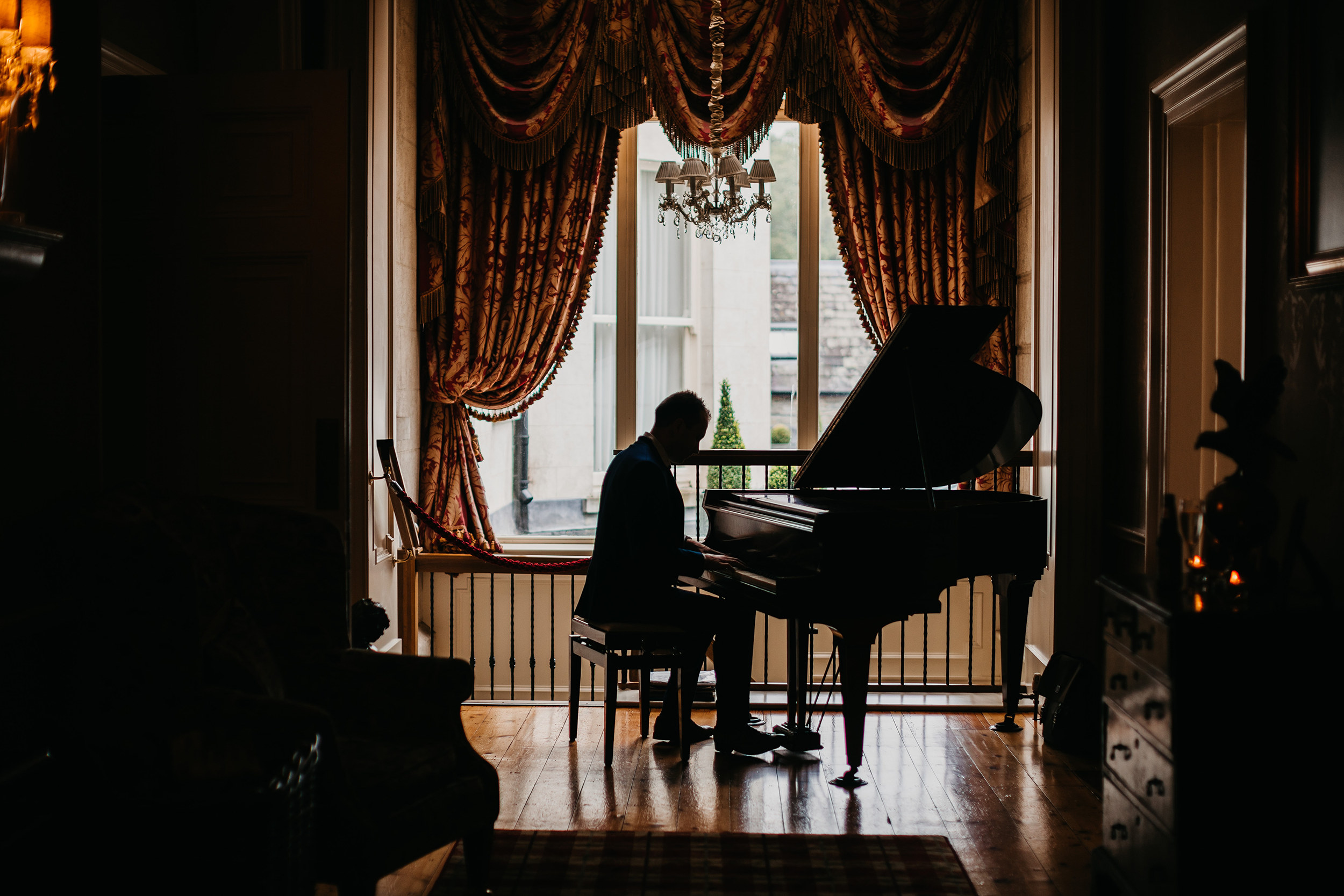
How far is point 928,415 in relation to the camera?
3877 mm

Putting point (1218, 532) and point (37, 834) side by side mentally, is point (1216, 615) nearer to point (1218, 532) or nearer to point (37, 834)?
point (1218, 532)

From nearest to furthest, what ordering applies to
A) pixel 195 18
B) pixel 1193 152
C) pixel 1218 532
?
pixel 1218 532
pixel 1193 152
pixel 195 18

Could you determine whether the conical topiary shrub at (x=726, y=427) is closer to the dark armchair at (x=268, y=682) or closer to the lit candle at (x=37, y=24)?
the dark armchair at (x=268, y=682)

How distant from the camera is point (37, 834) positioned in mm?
2285

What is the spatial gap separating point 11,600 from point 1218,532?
264 cm

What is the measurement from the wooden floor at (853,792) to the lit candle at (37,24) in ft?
7.52

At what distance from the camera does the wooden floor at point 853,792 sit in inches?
125

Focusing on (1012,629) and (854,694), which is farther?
(1012,629)

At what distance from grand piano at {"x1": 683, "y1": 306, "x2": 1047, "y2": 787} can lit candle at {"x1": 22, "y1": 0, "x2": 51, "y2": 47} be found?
2.49 m

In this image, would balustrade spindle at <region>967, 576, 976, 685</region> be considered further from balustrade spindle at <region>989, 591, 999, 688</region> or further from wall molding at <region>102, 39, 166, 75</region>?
wall molding at <region>102, 39, 166, 75</region>

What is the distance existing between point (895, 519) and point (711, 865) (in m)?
1.26

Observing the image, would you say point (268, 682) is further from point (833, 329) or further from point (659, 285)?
point (833, 329)

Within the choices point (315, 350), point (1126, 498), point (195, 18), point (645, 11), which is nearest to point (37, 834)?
point (315, 350)

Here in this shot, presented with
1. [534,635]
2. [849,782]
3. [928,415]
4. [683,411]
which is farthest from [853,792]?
[534,635]
